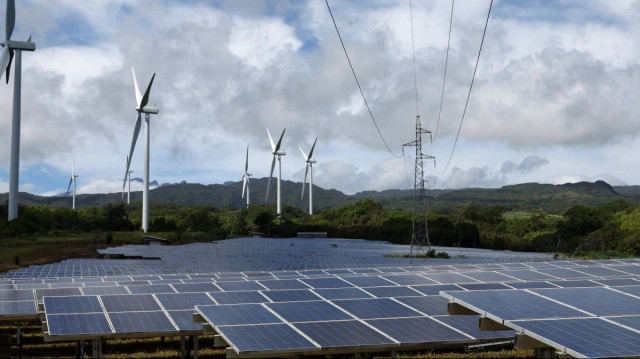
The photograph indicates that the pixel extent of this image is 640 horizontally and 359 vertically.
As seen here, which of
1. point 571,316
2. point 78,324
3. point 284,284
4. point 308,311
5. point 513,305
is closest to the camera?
point 571,316

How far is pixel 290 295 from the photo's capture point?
2031cm

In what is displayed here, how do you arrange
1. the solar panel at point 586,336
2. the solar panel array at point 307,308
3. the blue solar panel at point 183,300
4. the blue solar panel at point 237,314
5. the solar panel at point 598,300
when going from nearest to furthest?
the solar panel at point 586,336, the solar panel array at point 307,308, the blue solar panel at point 237,314, the solar panel at point 598,300, the blue solar panel at point 183,300

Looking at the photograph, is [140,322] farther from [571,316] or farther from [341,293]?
[571,316]

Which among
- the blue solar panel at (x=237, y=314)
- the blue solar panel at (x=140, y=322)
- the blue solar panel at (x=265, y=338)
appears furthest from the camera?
the blue solar panel at (x=140, y=322)

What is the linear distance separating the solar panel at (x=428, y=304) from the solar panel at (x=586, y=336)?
4795 millimetres

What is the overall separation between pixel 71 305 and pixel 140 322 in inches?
89.6

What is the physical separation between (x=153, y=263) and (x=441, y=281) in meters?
41.9

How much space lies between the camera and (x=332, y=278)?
962 inches

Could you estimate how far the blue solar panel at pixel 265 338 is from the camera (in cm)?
1321

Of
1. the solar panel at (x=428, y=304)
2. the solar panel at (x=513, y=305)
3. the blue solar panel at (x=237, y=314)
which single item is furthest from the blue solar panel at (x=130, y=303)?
the solar panel at (x=513, y=305)

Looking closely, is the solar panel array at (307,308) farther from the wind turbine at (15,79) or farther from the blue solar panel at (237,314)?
the wind turbine at (15,79)

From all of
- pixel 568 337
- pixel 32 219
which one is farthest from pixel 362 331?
pixel 32 219

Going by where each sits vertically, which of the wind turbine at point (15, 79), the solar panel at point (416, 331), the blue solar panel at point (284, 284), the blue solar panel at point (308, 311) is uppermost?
the wind turbine at point (15, 79)

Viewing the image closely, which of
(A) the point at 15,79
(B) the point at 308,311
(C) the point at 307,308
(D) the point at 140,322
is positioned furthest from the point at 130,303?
(A) the point at 15,79
